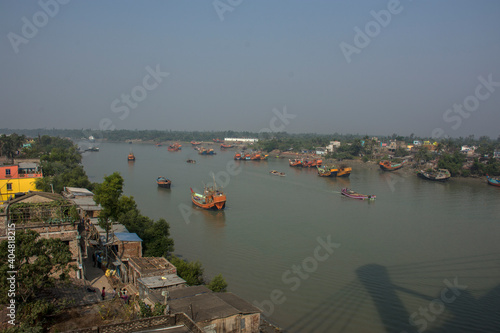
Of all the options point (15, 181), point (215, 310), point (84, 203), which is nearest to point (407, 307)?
point (215, 310)

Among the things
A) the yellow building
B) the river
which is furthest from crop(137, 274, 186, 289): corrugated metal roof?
the yellow building

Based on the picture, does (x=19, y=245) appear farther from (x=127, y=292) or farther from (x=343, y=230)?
(x=343, y=230)

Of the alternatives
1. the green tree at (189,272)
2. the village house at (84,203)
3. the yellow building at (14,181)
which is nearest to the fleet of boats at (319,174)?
the village house at (84,203)

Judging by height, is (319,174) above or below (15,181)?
below

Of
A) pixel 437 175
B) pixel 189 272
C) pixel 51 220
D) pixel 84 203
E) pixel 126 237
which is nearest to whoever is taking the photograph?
pixel 51 220

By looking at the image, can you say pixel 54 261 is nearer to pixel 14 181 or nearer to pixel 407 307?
pixel 407 307

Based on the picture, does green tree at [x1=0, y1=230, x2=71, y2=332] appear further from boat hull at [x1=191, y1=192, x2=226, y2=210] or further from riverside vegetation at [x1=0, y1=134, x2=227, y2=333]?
boat hull at [x1=191, y1=192, x2=226, y2=210]

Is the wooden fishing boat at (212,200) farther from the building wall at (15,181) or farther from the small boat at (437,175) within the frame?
the small boat at (437,175)
